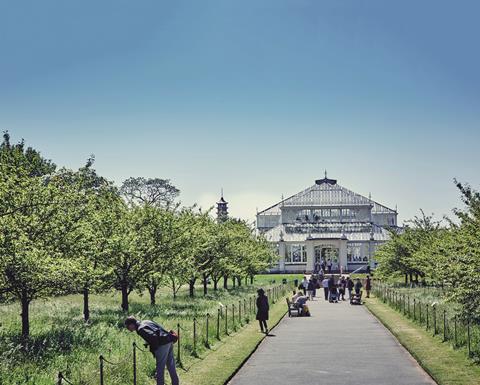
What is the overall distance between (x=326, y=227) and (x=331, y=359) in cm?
7690

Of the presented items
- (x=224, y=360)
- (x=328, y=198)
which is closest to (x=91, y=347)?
(x=224, y=360)

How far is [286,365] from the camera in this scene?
17203mm

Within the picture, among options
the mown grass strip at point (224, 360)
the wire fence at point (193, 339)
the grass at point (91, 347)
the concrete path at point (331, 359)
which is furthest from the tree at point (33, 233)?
the concrete path at point (331, 359)

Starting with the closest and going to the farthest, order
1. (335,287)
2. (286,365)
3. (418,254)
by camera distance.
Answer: (286,365), (418,254), (335,287)

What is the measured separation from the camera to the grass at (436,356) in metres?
14.9

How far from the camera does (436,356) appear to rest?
57.9 ft

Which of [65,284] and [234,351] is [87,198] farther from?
[234,351]

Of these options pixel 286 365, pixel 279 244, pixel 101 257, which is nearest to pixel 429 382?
pixel 286 365

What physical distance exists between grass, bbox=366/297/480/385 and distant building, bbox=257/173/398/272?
62551 millimetres

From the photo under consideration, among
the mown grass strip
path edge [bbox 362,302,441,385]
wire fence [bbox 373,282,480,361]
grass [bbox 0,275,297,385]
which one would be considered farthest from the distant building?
the mown grass strip

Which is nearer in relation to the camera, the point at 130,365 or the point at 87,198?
the point at 130,365

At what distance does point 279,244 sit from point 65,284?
234 feet

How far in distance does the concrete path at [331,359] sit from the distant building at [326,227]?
61483 millimetres

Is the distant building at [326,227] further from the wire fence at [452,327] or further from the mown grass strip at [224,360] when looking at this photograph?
the mown grass strip at [224,360]
